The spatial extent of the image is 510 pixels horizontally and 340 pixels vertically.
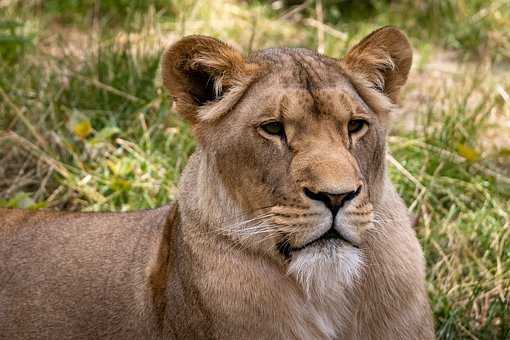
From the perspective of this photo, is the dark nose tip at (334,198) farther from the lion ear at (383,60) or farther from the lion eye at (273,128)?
the lion ear at (383,60)

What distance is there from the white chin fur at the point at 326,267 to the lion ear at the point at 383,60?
573mm

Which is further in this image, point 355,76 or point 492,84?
point 492,84

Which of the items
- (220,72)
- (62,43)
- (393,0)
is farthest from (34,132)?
(393,0)

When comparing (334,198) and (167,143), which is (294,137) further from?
(167,143)

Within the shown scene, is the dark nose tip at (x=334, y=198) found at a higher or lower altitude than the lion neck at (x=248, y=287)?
higher

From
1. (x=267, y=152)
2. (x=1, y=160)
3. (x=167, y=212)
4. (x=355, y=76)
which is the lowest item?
(x=1, y=160)

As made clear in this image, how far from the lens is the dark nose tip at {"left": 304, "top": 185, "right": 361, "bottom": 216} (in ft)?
→ 8.60

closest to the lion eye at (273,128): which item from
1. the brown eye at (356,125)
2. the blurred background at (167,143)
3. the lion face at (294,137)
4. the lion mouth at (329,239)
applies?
the lion face at (294,137)

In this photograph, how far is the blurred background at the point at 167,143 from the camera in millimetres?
4289

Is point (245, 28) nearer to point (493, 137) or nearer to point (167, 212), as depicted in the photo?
point (493, 137)

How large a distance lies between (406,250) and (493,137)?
253cm

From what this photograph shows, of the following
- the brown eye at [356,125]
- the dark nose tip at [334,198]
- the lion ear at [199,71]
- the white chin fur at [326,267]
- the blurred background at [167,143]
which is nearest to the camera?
the dark nose tip at [334,198]

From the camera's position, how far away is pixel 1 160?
5047 millimetres

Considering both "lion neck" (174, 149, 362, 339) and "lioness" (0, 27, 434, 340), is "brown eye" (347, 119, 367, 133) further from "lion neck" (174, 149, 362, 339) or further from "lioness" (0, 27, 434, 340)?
"lion neck" (174, 149, 362, 339)
